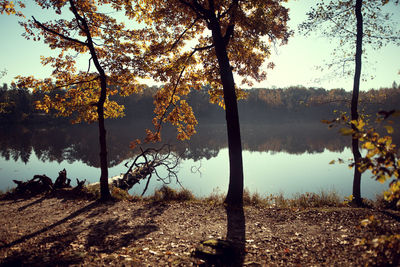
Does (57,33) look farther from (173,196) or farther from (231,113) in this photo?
(173,196)

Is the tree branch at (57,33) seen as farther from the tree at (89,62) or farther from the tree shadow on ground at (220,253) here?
the tree shadow on ground at (220,253)

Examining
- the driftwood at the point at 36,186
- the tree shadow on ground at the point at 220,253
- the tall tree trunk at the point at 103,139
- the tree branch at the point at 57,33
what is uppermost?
the tree branch at the point at 57,33

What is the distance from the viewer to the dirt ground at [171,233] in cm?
453

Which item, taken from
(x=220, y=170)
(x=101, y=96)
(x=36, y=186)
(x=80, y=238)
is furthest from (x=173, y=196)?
(x=220, y=170)

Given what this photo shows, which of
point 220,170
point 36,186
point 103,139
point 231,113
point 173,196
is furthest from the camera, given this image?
point 220,170

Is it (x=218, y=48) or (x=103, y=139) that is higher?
(x=218, y=48)

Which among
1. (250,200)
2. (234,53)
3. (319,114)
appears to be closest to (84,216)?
(250,200)

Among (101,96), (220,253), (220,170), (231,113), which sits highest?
(101,96)

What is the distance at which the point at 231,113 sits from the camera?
8445mm

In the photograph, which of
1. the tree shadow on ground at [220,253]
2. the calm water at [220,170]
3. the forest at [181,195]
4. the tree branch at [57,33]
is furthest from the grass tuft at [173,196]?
the tree branch at [57,33]

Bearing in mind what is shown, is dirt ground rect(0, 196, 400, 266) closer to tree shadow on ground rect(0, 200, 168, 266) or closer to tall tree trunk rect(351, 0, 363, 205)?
tree shadow on ground rect(0, 200, 168, 266)

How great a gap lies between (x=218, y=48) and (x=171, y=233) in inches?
242

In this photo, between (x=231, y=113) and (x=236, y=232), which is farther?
(x=231, y=113)

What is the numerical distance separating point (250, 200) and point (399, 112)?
7.76m
